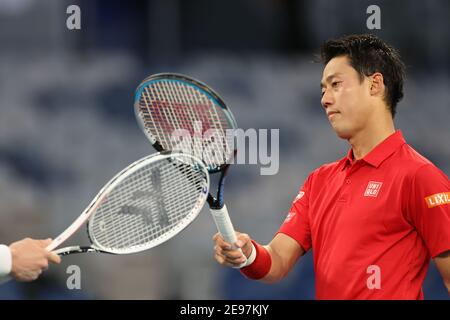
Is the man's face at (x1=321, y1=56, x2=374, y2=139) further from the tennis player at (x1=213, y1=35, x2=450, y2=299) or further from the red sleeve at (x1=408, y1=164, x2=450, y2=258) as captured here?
the red sleeve at (x1=408, y1=164, x2=450, y2=258)

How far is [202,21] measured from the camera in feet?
16.8

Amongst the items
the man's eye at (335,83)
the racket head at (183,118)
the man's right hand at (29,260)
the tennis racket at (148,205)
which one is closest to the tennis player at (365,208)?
the man's eye at (335,83)

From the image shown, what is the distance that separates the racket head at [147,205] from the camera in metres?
2.73

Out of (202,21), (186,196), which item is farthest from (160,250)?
(186,196)

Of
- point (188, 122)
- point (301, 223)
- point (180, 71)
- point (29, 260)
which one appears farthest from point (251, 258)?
point (180, 71)

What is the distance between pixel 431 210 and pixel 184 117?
912mm

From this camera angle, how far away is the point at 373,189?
2678 millimetres

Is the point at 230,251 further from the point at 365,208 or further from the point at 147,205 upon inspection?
the point at 365,208

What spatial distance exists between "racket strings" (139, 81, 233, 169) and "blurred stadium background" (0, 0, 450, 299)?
2144 millimetres

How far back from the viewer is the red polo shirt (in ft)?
8.34

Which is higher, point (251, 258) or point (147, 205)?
point (147, 205)

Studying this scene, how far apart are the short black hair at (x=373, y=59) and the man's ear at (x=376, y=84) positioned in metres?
0.02

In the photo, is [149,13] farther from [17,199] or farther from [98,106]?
[17,199]

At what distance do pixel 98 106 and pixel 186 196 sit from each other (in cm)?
244
